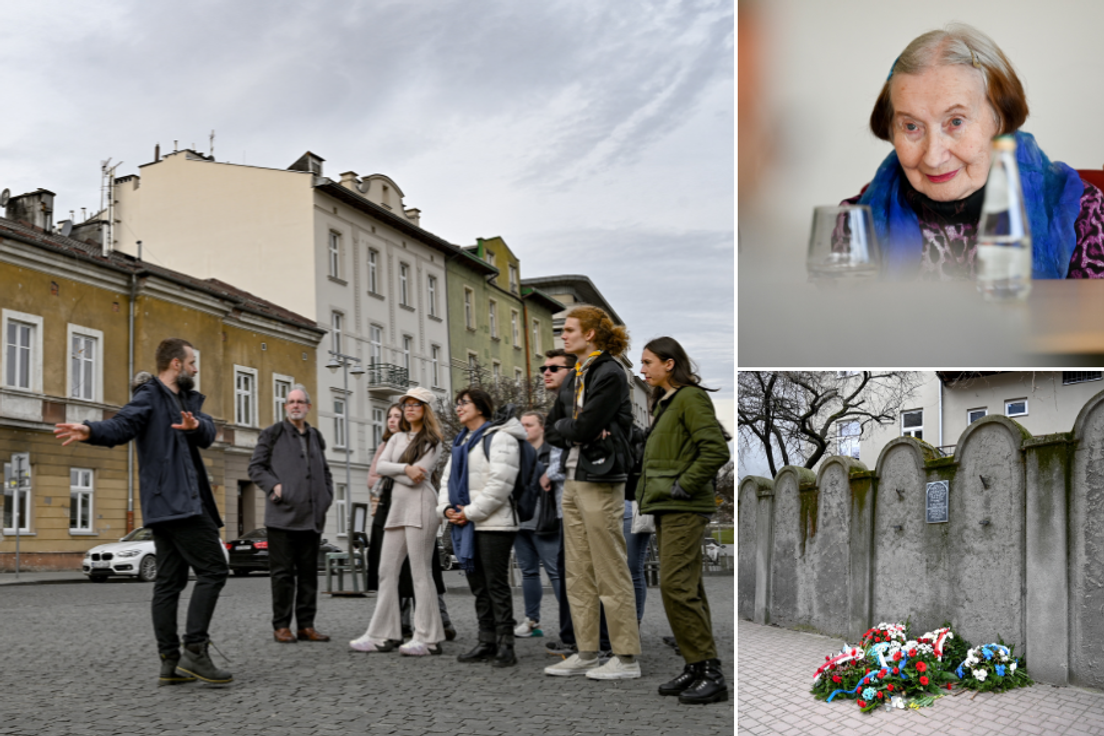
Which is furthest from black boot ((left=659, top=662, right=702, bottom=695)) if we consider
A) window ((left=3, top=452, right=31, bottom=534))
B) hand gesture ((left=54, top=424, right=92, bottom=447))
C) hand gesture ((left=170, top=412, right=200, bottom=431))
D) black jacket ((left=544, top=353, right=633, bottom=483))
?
window ((left=3, top=452, right=31, bottom=534))

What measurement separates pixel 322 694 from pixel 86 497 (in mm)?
24752

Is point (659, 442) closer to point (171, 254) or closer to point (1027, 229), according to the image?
point (1027, 229)

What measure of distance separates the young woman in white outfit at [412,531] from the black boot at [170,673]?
1533 mm

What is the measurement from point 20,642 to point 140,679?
106 inches

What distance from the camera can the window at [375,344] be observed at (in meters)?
41.7

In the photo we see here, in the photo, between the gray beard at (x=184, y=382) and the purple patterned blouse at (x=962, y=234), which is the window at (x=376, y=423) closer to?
the gray beard at (x=184, y=382)

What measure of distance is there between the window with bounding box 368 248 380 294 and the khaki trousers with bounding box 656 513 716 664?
3800 centimetres

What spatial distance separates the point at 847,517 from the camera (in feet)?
10.7

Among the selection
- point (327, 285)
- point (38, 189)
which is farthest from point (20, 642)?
point (327, 285)

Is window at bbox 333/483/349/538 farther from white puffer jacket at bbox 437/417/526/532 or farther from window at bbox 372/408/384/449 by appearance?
white puffer jacket at bbox 437/417/526/532

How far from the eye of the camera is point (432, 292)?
4744 centimetres

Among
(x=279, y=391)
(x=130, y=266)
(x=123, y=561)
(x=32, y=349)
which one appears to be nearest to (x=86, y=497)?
(x=32, y=349)

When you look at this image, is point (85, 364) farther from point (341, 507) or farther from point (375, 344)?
point (375, 344)

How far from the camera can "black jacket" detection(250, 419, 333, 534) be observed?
782cm
